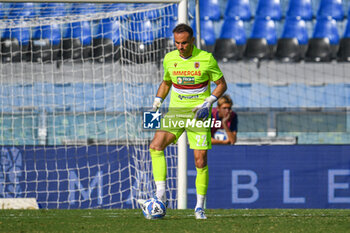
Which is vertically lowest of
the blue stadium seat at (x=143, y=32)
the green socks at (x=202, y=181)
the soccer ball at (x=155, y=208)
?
the soccer ball at (x=155, y=208)

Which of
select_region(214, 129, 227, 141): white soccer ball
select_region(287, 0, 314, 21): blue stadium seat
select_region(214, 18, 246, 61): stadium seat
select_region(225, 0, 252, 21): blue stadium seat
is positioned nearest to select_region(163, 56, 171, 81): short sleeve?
select_region(214, 129, 227, 141): white soccer ball

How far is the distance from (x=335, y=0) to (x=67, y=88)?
746 centimetres

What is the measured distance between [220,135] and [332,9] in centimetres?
765

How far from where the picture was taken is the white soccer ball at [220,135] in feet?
27.0

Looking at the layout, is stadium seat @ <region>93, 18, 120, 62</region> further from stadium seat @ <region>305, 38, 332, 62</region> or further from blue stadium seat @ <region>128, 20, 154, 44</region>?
stadium seat @ <region>305, 38, 332, 62</region>

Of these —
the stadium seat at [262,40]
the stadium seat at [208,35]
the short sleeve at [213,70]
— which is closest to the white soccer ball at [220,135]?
the short sleeve at [213,70]

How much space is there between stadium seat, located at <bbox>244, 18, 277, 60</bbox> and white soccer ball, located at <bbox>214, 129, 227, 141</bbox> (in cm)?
578

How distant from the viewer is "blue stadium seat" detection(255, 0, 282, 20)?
14586 mm

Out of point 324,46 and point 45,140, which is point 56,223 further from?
point 324,46

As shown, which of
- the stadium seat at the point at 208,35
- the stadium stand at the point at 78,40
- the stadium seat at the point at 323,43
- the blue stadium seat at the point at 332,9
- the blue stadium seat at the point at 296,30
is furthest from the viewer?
the blue stadium seat at the point at 332,9

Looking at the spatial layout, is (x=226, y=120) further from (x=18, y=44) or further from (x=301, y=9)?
(x=301, y=9)

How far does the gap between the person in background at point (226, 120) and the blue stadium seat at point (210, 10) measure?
6.73 meters

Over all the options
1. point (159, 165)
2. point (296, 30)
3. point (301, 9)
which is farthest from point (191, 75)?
point (301, 9)

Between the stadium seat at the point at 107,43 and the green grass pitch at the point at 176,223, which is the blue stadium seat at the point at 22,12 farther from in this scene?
the green grass pitch at the point at 176,223
